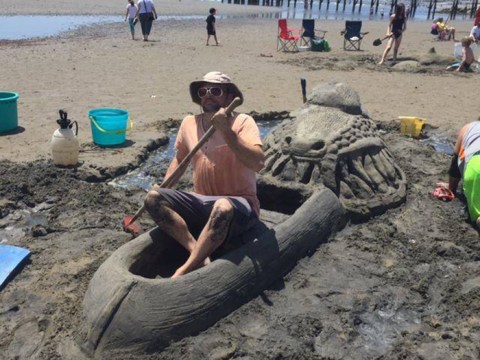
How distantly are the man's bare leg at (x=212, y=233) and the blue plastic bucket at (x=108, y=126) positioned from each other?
3680 mm

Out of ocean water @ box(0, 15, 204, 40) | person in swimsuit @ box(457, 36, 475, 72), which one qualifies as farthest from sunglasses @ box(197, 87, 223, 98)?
ocean water @ box(0, 15, 204, 40)

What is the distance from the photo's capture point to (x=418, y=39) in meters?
22.6

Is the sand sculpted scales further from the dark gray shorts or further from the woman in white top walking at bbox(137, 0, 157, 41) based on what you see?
the woman in white top walking at bbox(137, 0, 157, 41)

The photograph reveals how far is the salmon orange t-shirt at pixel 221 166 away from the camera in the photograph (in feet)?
12.3

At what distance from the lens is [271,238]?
12.5 feet

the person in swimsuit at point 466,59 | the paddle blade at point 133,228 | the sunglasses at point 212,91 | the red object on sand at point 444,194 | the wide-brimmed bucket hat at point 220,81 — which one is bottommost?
the paddle blade at point 133,228

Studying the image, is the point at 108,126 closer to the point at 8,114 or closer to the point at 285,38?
the point at 8,114

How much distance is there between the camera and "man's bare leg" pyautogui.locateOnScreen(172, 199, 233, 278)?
346 centimetres

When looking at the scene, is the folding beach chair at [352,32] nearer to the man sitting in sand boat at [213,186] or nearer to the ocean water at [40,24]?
the ocean water at [40,24]

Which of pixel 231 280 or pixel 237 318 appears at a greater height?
pixel 231 280

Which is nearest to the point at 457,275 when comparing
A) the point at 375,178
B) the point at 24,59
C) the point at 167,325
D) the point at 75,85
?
the point at 375,178

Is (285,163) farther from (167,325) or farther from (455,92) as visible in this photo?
(455,92)

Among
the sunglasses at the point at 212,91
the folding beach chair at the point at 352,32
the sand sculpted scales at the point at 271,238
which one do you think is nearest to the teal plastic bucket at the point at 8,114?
the sand sculpted scales at the point at 271,238

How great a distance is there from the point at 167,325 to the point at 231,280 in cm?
51
